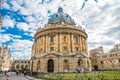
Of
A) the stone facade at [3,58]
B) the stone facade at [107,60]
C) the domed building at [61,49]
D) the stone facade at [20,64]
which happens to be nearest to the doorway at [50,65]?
the domed building at [61,49]

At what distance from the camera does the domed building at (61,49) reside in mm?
40250

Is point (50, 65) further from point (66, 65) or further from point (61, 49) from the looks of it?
point (61, 49)

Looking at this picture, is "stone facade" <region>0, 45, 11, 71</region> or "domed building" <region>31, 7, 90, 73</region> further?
"stone facade" <region>0, 45, 11, 71</region>

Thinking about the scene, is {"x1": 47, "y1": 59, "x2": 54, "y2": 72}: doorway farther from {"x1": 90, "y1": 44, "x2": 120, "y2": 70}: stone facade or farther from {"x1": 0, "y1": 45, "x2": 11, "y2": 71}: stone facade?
{"x1": 0, "y1": 45, "x2": 11, "y2": 71}: stone facade

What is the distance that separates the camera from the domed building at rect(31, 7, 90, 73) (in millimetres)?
40250

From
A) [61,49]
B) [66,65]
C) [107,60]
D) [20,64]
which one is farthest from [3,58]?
[107,60]

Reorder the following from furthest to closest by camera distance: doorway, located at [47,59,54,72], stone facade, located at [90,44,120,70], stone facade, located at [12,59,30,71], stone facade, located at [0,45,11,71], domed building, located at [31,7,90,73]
Answer: 1. stone facade, located at [12,59,30,71]
2. stone facade, located at [0,45,11,71]
3. stone facade, located at [90,44,120,70]
4. doorway, located at [47,59,54,72]
5. domed building, located at [31,7,90,73]

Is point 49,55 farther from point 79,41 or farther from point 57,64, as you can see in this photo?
point 79,41

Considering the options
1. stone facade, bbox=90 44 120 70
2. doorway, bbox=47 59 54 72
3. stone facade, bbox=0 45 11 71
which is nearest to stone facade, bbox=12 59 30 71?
stone facade, bbox=0 45 11 71

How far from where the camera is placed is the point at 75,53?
41188 millimetres

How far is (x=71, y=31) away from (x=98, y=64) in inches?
1698

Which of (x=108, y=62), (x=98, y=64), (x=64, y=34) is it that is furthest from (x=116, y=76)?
(x=98, y=64)

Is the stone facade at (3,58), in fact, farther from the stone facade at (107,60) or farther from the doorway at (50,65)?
the stone facade at (107,60)

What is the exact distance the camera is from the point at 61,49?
41.7m
